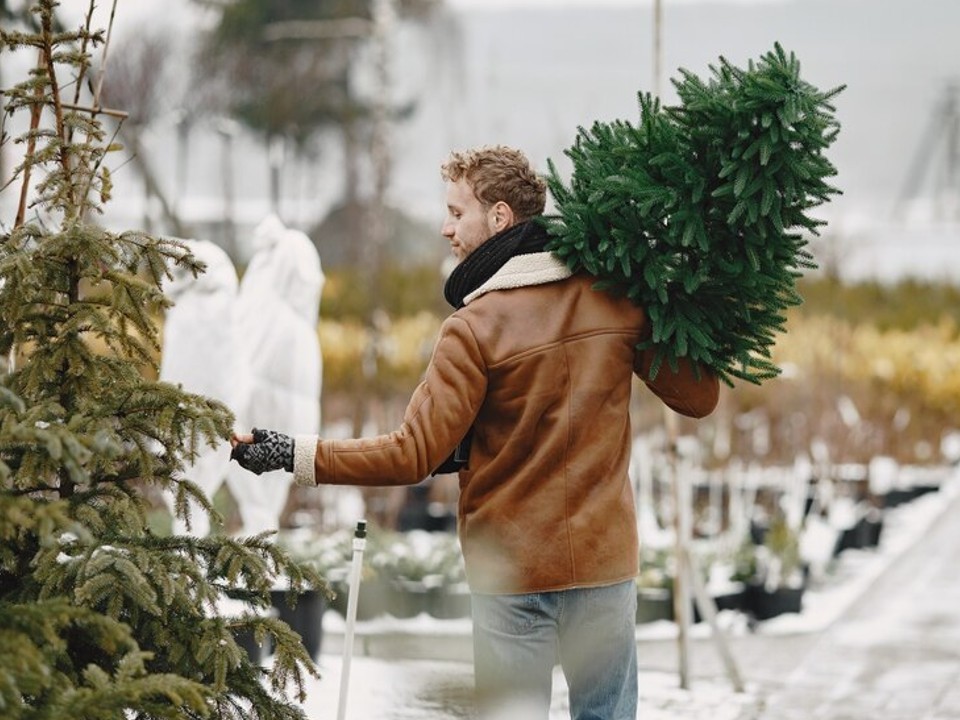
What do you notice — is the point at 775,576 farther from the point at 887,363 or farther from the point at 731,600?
the point at 887,363

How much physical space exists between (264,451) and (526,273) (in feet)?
2.27

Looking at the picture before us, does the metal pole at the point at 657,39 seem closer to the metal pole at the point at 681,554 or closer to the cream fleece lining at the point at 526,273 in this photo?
the metal pole at the point at 681,554

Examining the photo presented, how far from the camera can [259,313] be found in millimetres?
7379

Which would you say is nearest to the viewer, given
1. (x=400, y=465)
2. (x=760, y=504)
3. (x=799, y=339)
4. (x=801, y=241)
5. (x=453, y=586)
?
(x=400, y=465)

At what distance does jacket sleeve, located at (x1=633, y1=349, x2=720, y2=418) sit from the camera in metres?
4.04

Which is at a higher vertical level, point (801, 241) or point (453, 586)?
point (801, 241)

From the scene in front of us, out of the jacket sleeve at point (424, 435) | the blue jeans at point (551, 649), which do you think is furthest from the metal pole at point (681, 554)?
the jacket sleeve at point (424, 435)

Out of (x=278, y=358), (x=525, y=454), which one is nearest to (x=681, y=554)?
(x=278, y=358)

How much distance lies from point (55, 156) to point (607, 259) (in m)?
1.35

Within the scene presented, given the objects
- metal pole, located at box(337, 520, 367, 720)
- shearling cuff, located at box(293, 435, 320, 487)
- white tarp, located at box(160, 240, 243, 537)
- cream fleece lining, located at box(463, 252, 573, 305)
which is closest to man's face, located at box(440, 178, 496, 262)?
cream fleece lining, located at box(463, 252, 573, 305)

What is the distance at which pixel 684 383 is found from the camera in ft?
13.3

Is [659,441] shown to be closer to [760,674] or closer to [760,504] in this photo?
[760,504]

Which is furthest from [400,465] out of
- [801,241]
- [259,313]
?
[259,313]

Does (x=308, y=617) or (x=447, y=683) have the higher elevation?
(x=308, y=617)
